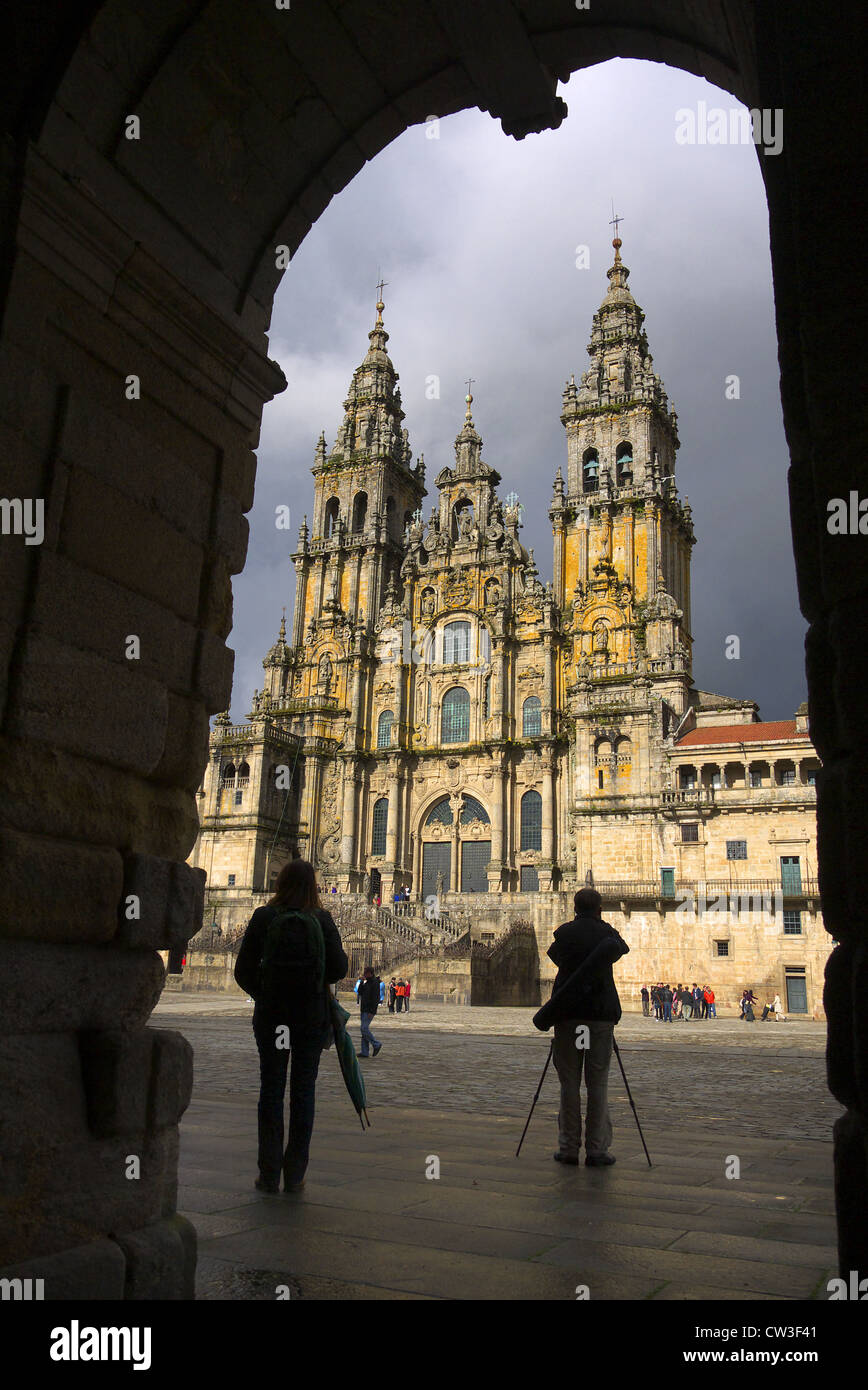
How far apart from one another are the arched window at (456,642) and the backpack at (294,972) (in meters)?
44.3

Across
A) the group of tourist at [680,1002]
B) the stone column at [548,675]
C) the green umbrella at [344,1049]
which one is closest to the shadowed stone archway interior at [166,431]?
the green umbrella at [344,1049]

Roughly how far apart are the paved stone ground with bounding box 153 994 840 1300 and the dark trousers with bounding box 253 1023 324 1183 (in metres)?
0.17

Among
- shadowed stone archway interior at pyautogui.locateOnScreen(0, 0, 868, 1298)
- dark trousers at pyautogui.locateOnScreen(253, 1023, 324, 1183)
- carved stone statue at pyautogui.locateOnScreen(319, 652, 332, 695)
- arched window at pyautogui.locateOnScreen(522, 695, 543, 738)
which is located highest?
carved stone statue at pyautogui.locateOnScreen(319, 652, 332, 695)

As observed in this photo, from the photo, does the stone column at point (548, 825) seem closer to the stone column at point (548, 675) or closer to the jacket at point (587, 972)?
the stone column at point (548, 675)

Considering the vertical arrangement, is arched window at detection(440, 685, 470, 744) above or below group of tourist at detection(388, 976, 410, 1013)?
→ above

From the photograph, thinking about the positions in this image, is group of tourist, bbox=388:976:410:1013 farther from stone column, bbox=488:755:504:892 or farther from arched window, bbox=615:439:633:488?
arched window, bbox=615:439:633:488

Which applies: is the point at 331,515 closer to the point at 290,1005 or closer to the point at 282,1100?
the point at 290,1005

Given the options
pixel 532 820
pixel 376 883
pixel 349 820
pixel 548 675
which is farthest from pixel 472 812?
pixel 548 675

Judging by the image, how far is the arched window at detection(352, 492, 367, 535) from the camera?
56094 mm

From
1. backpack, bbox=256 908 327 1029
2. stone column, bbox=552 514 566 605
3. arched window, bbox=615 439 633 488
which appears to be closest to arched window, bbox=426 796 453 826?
stone column, bbox=552 514 566 605

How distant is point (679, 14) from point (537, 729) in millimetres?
43118

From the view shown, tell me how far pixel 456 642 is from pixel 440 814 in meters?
8.98

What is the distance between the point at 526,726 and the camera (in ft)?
156
